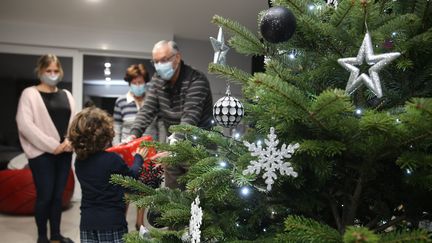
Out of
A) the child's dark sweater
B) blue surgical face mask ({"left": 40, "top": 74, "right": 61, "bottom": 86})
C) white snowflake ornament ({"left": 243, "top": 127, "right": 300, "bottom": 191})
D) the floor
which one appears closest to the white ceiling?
blue surgical face mask ({"left": 40, "top": 74, "right": 61, "bottom": 86})

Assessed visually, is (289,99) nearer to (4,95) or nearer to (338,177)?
(338,177)

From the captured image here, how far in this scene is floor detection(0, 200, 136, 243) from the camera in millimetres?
2740

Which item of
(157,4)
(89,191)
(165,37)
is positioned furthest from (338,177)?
(165,37)

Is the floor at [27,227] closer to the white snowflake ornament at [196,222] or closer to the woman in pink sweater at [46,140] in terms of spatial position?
the woman in pink sweater at [46,140]

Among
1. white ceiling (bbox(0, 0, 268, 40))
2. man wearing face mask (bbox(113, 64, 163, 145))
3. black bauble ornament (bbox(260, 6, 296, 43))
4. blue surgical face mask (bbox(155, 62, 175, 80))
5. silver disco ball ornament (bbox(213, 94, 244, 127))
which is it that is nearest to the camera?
black bauble ornament (bbox(260, 6, 296, 43))

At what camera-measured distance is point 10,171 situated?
3.50 metres

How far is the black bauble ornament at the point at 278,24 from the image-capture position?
0.64 metres

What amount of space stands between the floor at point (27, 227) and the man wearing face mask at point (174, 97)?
1326mm

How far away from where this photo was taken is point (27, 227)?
3045mm

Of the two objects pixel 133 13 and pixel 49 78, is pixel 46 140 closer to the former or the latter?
pixel 49 78

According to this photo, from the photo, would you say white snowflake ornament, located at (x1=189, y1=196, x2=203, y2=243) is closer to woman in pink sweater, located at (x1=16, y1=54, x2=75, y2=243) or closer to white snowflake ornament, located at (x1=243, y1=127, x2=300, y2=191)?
white snowflake ornament, located at (x1=243, y1=127, x2=300, y2=191)

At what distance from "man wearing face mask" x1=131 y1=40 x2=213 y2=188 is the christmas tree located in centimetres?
78

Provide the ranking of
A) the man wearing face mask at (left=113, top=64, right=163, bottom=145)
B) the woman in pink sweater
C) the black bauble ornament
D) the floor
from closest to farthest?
the black bauble ornament < the woman in pink sweater < the floor < the man wearing face mask at (left=113, top=64, right=163, bottom=145)

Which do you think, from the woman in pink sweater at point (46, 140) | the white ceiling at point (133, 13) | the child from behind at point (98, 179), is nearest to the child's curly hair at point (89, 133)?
the child from behind at point (98, 179)
